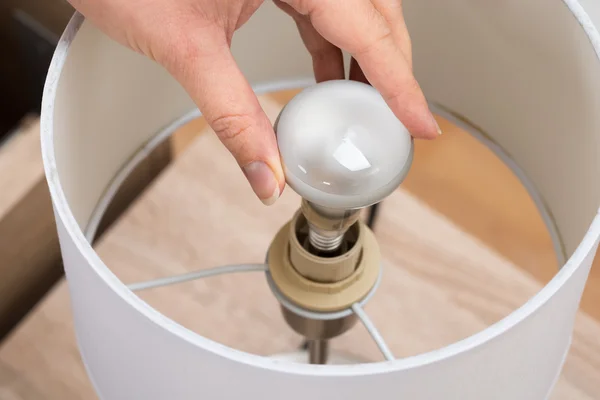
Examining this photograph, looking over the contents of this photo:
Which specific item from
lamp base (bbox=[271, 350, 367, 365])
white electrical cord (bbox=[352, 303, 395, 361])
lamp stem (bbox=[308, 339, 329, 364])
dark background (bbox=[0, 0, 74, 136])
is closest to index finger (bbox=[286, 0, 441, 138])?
white electrical cord (bbox=[352, 303, 395, 361])

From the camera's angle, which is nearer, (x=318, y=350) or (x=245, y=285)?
(x=318, y=350)

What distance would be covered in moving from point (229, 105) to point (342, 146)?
57mm

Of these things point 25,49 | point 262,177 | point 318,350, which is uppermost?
point 262,177

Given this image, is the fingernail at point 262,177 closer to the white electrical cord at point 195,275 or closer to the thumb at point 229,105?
the thumb at point 229,105

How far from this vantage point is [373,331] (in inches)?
17.0

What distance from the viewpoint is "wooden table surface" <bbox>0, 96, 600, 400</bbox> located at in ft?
2.40

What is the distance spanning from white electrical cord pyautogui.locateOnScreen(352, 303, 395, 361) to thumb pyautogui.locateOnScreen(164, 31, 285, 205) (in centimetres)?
12

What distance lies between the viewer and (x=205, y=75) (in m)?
0.35

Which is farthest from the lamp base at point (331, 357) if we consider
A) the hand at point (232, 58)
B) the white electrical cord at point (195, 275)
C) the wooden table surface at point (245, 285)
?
the hand at point (232, 58)

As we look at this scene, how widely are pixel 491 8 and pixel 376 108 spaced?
12 cm

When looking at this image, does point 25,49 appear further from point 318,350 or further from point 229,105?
point 229,105

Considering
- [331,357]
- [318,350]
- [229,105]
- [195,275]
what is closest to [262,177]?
[229,105]

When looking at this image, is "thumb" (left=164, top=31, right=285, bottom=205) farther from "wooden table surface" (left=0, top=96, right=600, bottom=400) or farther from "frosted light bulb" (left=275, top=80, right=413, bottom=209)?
"wooden table surface" (left=0, top=96, right=600, bottom=400)

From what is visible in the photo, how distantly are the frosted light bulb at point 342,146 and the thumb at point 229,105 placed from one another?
0.01 m
